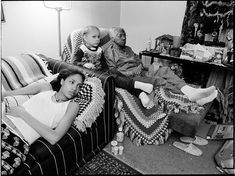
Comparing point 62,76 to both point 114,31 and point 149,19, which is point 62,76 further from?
point 149,19

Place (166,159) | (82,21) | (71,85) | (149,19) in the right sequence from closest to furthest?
(71,85), (166,159), (82,21), (149,19)

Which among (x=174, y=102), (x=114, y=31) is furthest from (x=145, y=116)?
(x=114, y=31)

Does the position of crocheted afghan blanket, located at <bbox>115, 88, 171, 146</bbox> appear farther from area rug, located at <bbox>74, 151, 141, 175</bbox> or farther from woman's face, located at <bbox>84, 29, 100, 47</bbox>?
woman's face, located at <bbox>84, 29, 100, 47</bbox>

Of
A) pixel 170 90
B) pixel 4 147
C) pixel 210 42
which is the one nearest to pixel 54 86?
pixel 4 147

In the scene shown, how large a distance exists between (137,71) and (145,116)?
53 cm

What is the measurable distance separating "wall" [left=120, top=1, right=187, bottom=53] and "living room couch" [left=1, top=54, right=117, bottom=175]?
1.70 metres

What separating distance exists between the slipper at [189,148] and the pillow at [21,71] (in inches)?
50.4

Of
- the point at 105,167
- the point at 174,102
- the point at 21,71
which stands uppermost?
the point at 21,71

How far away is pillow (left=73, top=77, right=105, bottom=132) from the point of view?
4.15ft

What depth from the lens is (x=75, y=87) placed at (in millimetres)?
1212

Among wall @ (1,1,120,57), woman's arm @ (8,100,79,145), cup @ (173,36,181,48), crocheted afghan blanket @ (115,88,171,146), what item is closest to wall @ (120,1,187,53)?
cup @ (173,36,181,48)

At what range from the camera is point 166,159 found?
60.1 inches

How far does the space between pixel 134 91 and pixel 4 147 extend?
1058 millimetres

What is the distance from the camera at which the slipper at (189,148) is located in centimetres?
162
